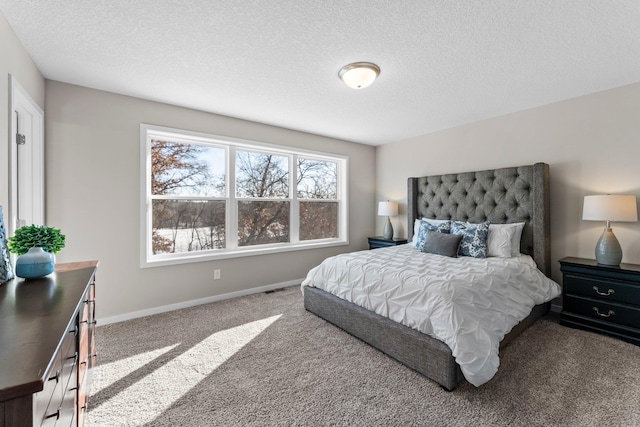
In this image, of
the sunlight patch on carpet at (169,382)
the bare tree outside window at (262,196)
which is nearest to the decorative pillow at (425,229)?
the bare tree outside window at (262,196)

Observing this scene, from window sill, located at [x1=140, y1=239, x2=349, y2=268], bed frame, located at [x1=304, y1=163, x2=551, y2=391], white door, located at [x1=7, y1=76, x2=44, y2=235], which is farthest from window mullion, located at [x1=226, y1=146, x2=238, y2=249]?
white door, located at [x1=7, y1=76, x2=44, y2=235]

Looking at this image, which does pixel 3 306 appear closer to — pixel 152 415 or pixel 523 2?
pixel 152 415

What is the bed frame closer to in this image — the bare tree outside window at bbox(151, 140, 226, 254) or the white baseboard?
the white baseboard

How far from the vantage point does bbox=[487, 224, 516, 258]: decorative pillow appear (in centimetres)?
307

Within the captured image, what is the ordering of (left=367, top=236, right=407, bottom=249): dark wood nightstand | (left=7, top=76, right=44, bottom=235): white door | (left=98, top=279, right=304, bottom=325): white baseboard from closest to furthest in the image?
(left=7, top=76, right=44, bottom=235): white door
(left=98, top=279, right=304, bottom=325): white baseboard
(left=367, top=236, right=407, bottom=249): dark wood nightstand

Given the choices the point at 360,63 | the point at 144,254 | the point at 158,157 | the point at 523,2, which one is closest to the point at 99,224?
the point at 144,254

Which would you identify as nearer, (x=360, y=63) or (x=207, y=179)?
(x=360, y=63)

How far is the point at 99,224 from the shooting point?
2805 millimetres

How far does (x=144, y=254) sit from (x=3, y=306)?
2.07m

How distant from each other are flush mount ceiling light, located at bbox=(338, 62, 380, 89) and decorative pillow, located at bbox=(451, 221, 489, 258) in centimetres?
204

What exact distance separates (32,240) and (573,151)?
4701 millimetres

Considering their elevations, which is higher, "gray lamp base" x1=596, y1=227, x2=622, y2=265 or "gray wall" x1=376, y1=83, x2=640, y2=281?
"gray wall" x1=376, y1=83, x2=640, y2=281

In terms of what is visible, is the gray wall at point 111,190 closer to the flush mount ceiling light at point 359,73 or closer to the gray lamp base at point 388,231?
the flush mount ceiling light at point 359,73

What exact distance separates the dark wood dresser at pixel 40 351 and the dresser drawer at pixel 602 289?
3.76 metres
